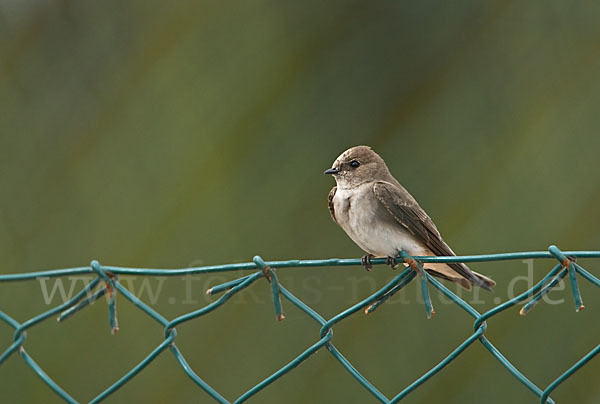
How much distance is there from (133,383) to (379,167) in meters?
1.55

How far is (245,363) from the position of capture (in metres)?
3.18

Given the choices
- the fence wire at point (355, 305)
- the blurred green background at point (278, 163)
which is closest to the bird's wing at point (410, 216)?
the blurred green background at point (278, 163)

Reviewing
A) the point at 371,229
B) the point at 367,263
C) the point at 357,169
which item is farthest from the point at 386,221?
the point at 367,263

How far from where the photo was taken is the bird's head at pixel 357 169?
2842mm

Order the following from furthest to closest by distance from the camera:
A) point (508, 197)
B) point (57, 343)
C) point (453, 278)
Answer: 1. point (57, 343)
2. point (508, 197)
3. point (453, 278)

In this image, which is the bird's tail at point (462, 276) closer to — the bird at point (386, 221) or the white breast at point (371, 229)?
the bird at point (386, 221)

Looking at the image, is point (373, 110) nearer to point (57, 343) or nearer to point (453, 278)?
point (453, 278)

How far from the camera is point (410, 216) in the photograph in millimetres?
2547

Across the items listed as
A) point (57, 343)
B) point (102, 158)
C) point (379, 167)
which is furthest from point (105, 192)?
point (379, 167)

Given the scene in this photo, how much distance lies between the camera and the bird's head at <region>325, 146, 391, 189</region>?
2842mm

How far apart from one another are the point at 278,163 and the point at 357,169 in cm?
54

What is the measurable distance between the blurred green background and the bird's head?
37 centimetres

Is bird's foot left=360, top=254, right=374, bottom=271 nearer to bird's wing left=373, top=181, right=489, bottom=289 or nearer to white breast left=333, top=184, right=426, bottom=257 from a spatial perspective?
white breast left=333, top=184, right=426, bottom=257

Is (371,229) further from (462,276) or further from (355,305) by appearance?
(355,305)
